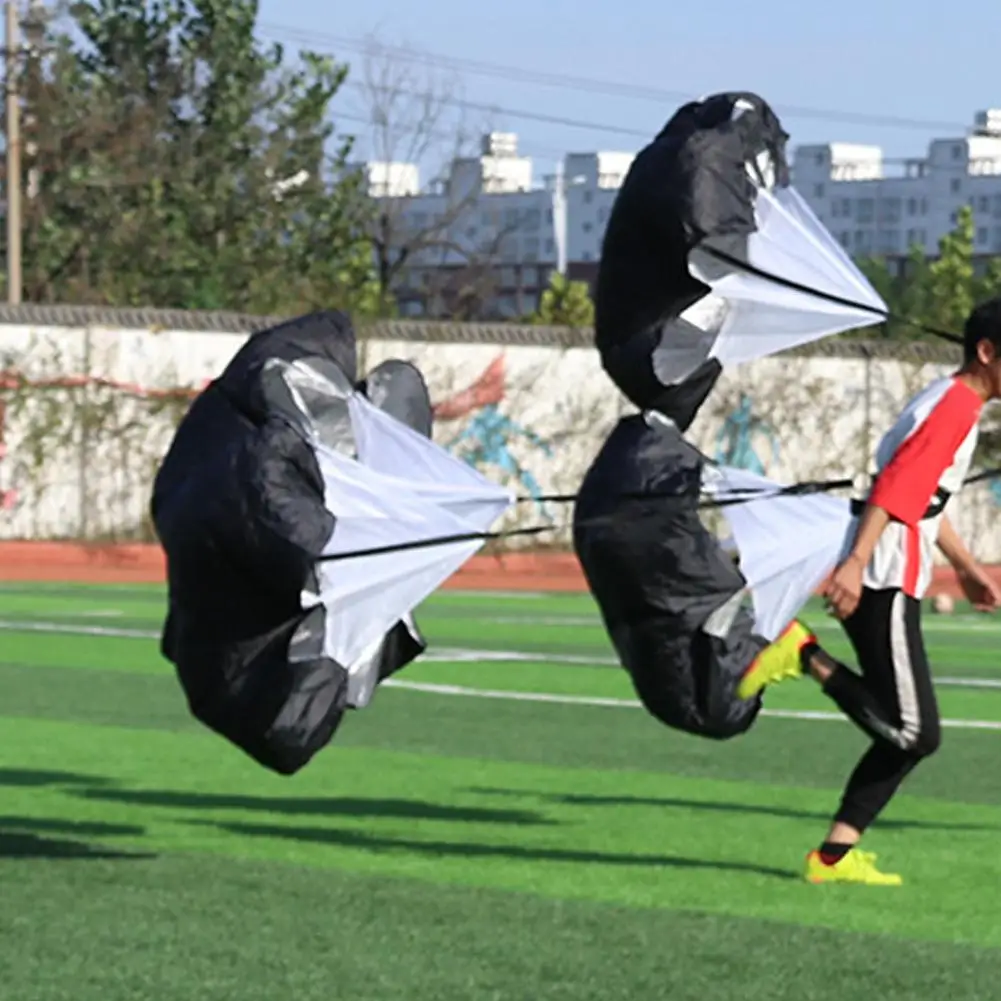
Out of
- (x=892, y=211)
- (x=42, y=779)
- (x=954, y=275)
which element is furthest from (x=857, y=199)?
(x=42, y=779)

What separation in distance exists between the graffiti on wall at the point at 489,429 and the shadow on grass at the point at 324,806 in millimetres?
24457

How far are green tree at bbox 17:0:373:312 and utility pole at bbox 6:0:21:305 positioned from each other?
1.46 feet

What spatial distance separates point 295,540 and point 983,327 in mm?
2295

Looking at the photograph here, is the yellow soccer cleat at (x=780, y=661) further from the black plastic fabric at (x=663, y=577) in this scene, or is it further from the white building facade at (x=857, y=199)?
the white building facade at (x=857, y=199)

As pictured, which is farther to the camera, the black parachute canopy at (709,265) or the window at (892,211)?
the window at (892,211)

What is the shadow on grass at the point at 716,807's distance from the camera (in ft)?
34.8

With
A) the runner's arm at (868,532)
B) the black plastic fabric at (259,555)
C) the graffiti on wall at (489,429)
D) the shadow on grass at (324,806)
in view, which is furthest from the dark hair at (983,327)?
the graffiti on wall at (489,429)

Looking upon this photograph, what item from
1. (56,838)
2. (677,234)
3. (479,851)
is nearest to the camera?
(677,234)

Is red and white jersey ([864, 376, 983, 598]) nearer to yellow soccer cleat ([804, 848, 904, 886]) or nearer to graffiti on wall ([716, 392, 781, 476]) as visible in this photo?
yellow soccer cleat ([804, 848, 904, 886])

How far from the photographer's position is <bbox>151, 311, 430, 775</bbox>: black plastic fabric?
27.7 feet

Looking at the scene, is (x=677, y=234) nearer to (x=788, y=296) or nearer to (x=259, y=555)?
(x=788, y=296)

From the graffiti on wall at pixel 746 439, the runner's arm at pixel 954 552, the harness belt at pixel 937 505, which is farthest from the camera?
the graffiti on wall at pixel 746 439

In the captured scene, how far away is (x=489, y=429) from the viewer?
3622 centimetres

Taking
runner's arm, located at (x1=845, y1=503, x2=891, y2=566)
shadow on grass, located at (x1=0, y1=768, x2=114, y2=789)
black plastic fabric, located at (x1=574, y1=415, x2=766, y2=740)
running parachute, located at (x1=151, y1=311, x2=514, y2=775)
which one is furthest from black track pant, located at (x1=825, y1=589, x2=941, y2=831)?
shadow on grass, located at (x1=0, y1=768, x2=114, y2=789)
